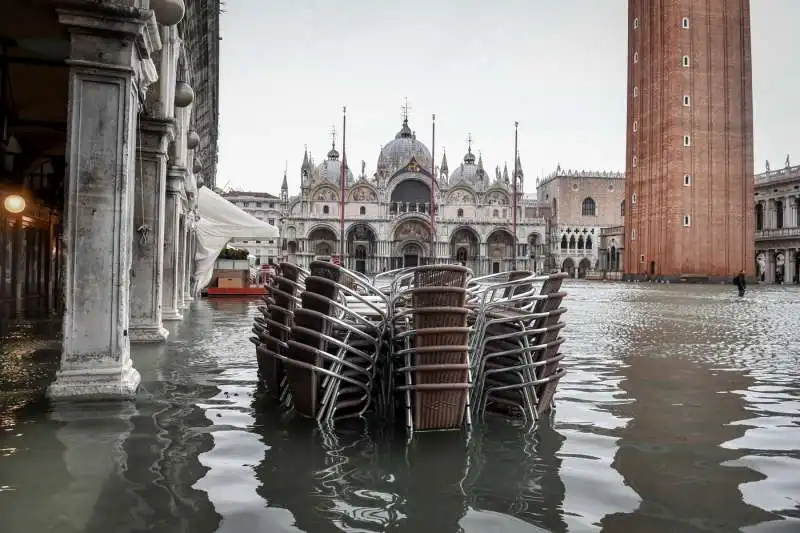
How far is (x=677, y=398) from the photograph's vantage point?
17.8ft

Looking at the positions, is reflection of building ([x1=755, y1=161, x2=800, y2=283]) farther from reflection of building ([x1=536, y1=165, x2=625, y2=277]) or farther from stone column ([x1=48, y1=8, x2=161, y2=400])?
stone column ([x1=48, y1=8, x2=161, y2=400])

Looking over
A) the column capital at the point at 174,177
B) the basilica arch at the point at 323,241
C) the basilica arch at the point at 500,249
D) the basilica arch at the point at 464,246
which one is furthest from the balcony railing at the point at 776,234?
the column capital at the point at 174,177

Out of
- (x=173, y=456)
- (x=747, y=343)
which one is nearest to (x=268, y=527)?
(x=173, y=456)

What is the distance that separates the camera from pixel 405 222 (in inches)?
2557

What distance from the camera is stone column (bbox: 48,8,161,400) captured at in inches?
189

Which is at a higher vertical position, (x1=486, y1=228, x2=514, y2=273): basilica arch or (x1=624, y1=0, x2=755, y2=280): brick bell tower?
(x1=624, y1=0, x2=755, y2=280): brick bell tower

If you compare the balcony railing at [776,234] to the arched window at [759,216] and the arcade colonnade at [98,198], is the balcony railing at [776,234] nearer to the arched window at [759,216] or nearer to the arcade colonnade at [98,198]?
the arched window at [759,216]

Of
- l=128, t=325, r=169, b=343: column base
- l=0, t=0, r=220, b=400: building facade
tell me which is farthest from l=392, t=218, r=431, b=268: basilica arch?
l=128, t=325, r=169, b=343: column base

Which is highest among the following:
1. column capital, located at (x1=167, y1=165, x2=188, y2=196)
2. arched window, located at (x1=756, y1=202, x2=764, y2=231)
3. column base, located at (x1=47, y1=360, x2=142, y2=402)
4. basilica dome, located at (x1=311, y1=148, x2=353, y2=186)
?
basilica dome, located at (x1=311, y1=148, x2=353, y2=186)

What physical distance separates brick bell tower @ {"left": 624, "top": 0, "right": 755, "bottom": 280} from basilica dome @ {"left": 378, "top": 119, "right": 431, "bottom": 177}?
25.8m

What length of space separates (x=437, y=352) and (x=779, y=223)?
62128 mm

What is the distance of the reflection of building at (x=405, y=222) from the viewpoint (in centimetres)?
6419

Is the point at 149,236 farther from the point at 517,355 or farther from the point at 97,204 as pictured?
the point at 517,355

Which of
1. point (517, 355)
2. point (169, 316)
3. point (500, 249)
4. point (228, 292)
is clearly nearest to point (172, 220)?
point (169, 316)
